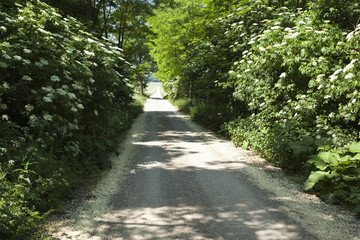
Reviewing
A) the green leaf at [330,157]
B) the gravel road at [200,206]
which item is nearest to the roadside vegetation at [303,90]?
the green leaf at [330,157]

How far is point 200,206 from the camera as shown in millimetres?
4969

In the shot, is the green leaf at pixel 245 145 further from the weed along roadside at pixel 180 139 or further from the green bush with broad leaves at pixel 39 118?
the green bush with broad leaves at pixel 39 118

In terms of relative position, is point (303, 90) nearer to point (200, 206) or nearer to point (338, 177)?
point (338, 177)

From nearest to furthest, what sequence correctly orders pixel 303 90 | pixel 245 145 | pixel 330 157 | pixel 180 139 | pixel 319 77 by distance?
pixel 330 157 → pixel 319 77 → pixel 303 90 → pixel 245 145 → pixel 180 139

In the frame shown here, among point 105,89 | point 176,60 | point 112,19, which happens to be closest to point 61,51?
point 105,89

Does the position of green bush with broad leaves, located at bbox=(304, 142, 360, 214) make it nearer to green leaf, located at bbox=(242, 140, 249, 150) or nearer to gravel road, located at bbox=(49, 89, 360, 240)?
gravel road, located at bbox=(49, 89, 360, 240)

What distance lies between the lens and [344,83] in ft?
20.5

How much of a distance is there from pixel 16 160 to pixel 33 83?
1.98 m

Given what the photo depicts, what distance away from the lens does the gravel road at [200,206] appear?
4.05 m

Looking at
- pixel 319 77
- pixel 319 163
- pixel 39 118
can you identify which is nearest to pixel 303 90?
pixel 319 77

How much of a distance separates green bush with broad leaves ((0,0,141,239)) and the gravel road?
0.64m

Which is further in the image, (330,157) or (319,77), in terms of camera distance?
(319,77)

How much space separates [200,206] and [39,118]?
12.9ft

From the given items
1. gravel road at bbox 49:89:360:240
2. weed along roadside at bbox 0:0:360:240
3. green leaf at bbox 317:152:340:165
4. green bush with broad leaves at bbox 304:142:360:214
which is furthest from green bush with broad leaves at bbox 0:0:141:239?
green leaf at bbox 317:152:340:165
